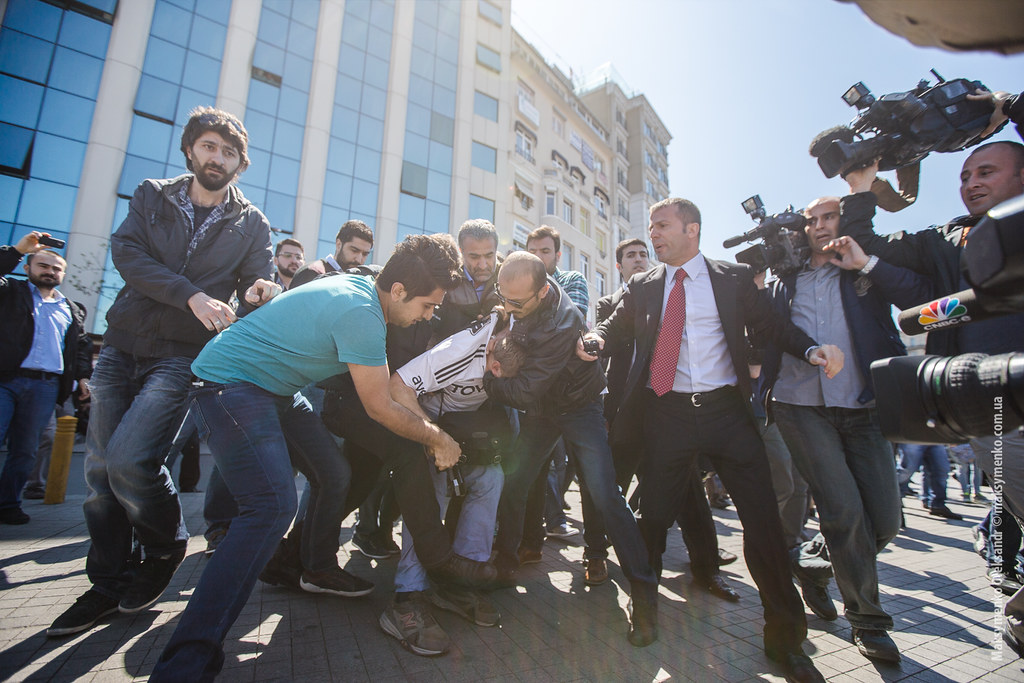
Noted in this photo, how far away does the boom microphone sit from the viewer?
3.70 feet

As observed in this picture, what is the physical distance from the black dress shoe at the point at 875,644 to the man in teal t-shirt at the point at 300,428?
71.9 inches

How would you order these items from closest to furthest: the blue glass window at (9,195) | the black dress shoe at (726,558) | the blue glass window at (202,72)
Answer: the black dress shoe at (726,558), the blue glass window at (9,195), the blue glass window at (202,72)

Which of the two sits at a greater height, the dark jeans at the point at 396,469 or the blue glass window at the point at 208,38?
the blue glass window at the point at 208,38

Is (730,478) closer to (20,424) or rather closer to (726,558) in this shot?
(726,558)

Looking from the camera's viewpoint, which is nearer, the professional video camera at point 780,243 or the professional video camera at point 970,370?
the professional video camera at point 970,370

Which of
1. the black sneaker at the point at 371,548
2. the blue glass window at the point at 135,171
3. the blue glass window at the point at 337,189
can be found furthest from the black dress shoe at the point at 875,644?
the blue glass window at the point at 337,189

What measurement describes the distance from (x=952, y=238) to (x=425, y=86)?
22.4m

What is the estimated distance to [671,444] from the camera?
8.14 ft

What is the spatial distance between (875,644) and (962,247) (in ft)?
6.12

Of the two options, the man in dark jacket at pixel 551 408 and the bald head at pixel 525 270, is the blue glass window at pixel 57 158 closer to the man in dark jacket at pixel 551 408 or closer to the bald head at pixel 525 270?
the bald head at pixel 525 270

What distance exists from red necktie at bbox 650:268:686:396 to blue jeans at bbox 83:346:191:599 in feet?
8.23

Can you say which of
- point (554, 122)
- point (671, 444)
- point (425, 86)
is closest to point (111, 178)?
point (425, 86)

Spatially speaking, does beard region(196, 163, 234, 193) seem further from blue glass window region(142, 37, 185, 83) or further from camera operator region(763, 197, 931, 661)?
blue glass window region(142, 37, 185, 83)

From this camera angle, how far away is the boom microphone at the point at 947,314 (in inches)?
44.4
